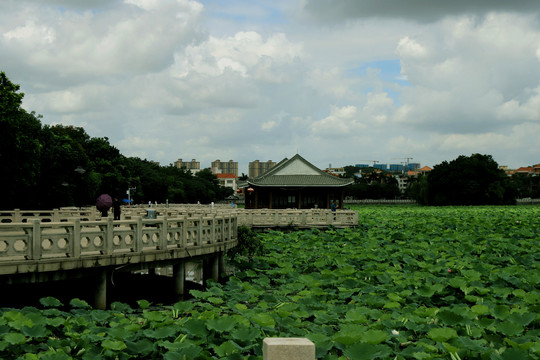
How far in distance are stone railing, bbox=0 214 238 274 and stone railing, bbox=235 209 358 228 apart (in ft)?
36.9

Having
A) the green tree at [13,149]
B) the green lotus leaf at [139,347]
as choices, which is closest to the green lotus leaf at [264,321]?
the green lotus leaf at [139,347]

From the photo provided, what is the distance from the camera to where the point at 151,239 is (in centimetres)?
1247

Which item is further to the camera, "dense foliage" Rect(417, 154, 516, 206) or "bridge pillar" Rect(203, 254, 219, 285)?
"dense foliage" Rect(417, 154, 516, 206)

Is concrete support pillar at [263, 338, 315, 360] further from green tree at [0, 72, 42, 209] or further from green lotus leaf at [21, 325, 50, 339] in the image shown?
green tree at [0, 72, 42, 209]

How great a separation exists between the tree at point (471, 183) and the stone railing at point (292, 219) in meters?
51.3

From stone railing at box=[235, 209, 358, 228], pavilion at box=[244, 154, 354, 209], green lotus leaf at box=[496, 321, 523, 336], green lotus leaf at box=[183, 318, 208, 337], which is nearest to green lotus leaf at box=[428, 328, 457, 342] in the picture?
green lotus leaf at box=[496, 321, 523, 336]

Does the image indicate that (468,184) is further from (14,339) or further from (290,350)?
(290,350)

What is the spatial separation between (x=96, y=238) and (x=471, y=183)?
2710 inches

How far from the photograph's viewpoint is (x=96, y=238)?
37.0ft

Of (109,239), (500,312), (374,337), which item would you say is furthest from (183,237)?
(500,312)

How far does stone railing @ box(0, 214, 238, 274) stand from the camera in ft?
32.6

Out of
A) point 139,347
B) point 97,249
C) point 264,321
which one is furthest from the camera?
point 97,249

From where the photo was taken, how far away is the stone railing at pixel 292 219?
26.2 m

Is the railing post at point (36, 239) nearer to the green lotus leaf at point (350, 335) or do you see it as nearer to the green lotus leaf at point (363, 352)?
the green lotus leaf at point (350, 335)
